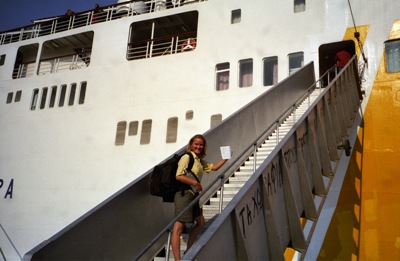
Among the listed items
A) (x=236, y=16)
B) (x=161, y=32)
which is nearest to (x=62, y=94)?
(x=161, y=32)

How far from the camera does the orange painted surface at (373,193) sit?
20.4 ft

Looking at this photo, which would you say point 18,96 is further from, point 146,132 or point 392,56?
point 392,56

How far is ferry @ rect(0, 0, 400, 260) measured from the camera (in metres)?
6.67

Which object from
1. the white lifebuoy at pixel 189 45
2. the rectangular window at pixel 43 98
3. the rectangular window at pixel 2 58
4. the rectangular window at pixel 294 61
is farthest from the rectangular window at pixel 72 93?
the rectangular window at pixel 294 61

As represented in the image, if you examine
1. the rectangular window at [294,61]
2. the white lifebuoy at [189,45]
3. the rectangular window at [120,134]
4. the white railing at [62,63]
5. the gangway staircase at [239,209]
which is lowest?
the gangway staircase at [239,209]

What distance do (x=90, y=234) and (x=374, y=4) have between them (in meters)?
7.53

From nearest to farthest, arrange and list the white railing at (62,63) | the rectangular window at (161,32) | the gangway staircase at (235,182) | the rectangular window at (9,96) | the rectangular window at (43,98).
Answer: the gangway staircase at (235,182) → the rectangular window at (161,32) → the rectangular window at (43,98) → the rectangular window at (9,96) → the white railing at (62,63)

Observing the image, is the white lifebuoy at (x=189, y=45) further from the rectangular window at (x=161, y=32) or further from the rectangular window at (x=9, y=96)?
the rectangular window at (x=9, y=96)

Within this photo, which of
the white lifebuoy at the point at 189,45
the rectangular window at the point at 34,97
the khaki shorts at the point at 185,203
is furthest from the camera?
the rectangular window at the point at 34,97

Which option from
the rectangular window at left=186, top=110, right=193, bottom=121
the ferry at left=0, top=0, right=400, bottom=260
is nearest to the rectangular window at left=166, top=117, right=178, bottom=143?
the ferry at left=0, top=0, right=400, bottom=260

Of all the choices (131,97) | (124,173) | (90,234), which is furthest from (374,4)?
(90,234)

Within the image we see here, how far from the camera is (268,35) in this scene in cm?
849

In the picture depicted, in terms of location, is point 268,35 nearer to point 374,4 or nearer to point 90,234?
point 374,4

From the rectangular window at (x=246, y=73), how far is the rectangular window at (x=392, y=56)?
2777mm
